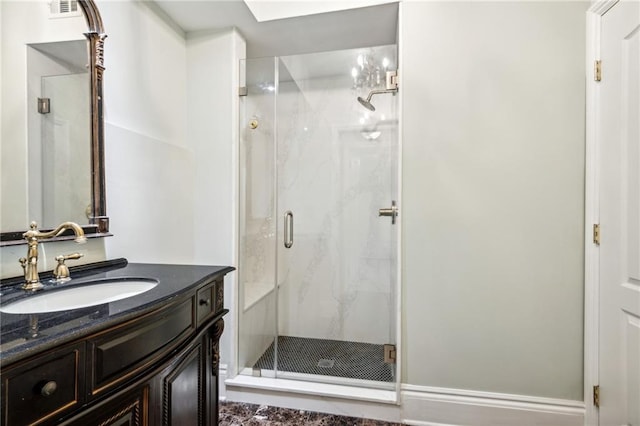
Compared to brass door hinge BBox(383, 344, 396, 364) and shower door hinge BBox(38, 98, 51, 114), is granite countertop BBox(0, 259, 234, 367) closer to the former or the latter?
shower door hinge BBox(38, 98, 51, 114)

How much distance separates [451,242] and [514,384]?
81cm

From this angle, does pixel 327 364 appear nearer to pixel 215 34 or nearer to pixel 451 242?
pixel 451 242

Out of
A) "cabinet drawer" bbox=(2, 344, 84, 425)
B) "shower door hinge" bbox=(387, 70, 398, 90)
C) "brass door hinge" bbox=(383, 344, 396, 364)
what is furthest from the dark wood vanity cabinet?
"shower door hinge" bbox=(387, 70, 398, 90)

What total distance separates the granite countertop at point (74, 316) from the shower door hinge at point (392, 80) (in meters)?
1.47

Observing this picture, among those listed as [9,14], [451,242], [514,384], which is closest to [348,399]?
[514,384]

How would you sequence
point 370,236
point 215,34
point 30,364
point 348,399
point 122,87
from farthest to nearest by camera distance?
1. point 370,236
2. point 215,34
3. point 348,399
4. point 122,87
5. point 30,364

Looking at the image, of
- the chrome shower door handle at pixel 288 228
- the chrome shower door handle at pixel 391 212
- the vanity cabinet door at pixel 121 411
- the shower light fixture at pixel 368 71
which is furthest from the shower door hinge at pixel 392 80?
the vanity cabinet door at pixel 121 411

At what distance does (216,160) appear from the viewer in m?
2.02

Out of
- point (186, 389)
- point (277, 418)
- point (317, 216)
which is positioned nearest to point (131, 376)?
point (186, 389)

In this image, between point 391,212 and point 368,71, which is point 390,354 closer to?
point 391,212

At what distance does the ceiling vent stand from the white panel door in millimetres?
2306

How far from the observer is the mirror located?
1021mm

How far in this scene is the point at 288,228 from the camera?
7.73 ft

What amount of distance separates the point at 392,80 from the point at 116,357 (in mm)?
1853
